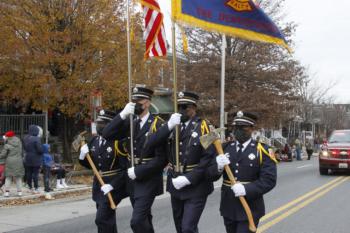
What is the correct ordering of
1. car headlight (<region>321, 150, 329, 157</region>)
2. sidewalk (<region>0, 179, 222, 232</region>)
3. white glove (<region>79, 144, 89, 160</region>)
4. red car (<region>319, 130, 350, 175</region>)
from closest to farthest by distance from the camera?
white glove (<region>79, 144, 89, 160</region>), sidewalk (<region>0, 179, 222, 232</region>), red car (<region>319, 130, 350, 175</region>), car headlight (<region>321, 150, 329, 157</region>)

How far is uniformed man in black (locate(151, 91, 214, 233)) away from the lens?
5.74m

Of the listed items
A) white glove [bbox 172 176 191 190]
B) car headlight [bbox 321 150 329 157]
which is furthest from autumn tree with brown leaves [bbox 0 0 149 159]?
white glove [bbox 172 176 191 190]

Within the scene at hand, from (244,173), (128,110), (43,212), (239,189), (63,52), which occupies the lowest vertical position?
(43,212)

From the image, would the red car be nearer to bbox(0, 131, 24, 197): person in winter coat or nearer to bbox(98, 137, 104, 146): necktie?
bbox(0, 131, 24, 197): person in winter coat

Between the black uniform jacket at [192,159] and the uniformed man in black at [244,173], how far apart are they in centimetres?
22

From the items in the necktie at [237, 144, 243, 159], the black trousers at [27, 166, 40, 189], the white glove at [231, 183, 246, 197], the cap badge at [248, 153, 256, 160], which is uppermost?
the necktie at [237, 144, 243, 159]

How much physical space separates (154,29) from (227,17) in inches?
57.9

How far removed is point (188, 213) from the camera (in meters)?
5.78

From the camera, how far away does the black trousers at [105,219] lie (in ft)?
21.6

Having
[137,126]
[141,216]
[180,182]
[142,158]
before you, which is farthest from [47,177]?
[180,182]

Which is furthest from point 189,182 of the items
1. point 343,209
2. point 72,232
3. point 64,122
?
point 64,122

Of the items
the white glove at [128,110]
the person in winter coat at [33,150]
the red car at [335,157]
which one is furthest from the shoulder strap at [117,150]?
the red car at [335,157]

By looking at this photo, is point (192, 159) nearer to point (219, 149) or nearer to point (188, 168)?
point (188, 168)

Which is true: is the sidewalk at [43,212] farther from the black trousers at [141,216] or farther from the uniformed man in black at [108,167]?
the black trousers at [141,216]
